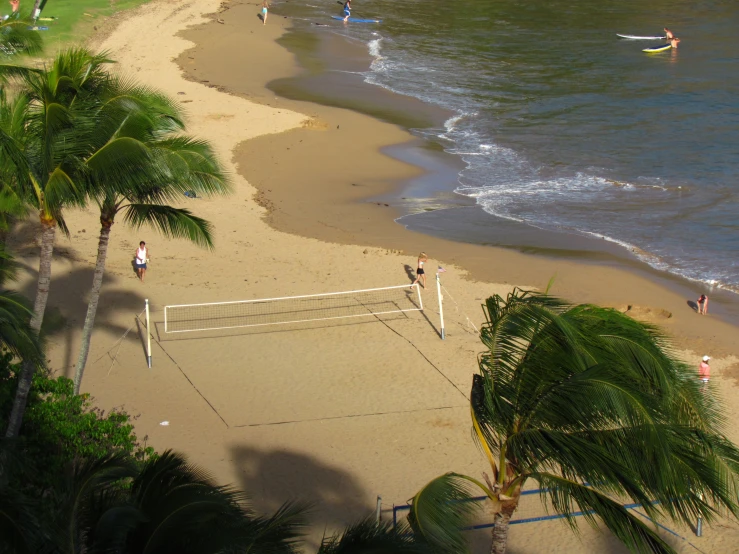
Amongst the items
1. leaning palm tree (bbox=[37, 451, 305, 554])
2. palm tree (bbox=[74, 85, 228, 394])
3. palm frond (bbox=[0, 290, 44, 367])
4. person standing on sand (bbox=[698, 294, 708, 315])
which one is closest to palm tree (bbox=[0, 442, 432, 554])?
leaning palm tree (bbox=[37, 451, 305, 554])

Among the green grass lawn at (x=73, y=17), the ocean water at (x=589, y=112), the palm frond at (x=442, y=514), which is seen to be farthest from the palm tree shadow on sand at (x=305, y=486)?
the green grass lawn at (x=73, y=17)

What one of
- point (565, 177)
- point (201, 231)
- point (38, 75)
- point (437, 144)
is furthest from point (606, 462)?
point (437, 144)

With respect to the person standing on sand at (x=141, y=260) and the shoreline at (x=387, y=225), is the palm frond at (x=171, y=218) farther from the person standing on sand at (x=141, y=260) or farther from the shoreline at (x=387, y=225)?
the shoreline at (x=387, y=225)

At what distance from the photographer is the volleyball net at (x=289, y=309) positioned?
17.4 meters

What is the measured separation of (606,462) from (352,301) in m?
12.1

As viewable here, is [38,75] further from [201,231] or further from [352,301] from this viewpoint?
[352,301]

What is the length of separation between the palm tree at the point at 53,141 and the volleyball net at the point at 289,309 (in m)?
6.48

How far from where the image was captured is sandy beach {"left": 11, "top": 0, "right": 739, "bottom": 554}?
12.8 metres

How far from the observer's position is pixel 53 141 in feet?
32.4

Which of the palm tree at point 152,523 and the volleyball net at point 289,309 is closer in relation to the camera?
the palm tree at point 152,523

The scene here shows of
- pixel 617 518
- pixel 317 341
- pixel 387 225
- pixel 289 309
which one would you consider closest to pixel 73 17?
pixel 387 225

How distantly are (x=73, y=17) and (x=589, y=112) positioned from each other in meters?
26.7

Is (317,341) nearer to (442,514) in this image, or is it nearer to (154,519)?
(442,514)

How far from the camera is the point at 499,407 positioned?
739cm
